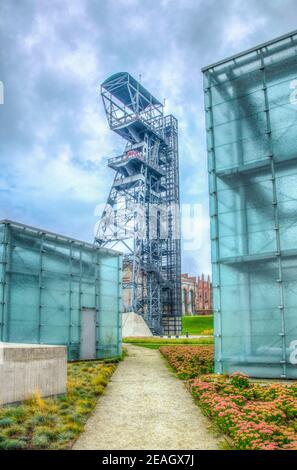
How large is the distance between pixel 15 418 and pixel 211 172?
11374mm

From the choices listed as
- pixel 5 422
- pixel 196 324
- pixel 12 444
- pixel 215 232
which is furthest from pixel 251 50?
pixel 196 324

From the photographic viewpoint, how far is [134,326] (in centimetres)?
5012

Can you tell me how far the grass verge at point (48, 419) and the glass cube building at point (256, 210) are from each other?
220 inches

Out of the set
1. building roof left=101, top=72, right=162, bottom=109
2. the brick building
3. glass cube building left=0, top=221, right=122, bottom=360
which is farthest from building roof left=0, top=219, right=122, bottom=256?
the brick building

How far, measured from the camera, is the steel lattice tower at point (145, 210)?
188 feet

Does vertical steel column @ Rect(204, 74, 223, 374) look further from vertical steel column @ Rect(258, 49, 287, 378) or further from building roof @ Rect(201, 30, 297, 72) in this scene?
vertical steel column @ Rect(258, 49, 287, 378)

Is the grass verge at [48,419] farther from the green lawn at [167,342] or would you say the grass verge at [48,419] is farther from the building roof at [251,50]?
the green lawn at [167,342]

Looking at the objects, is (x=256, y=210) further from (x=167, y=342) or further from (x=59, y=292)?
(x=167, y=342)

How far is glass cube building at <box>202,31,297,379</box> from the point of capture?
14.4 meters

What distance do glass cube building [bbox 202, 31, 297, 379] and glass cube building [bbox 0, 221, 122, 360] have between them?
805 cm

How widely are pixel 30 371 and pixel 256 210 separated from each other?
9.36 m

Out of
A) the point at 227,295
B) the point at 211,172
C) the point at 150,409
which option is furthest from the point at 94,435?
the point at 211,172
